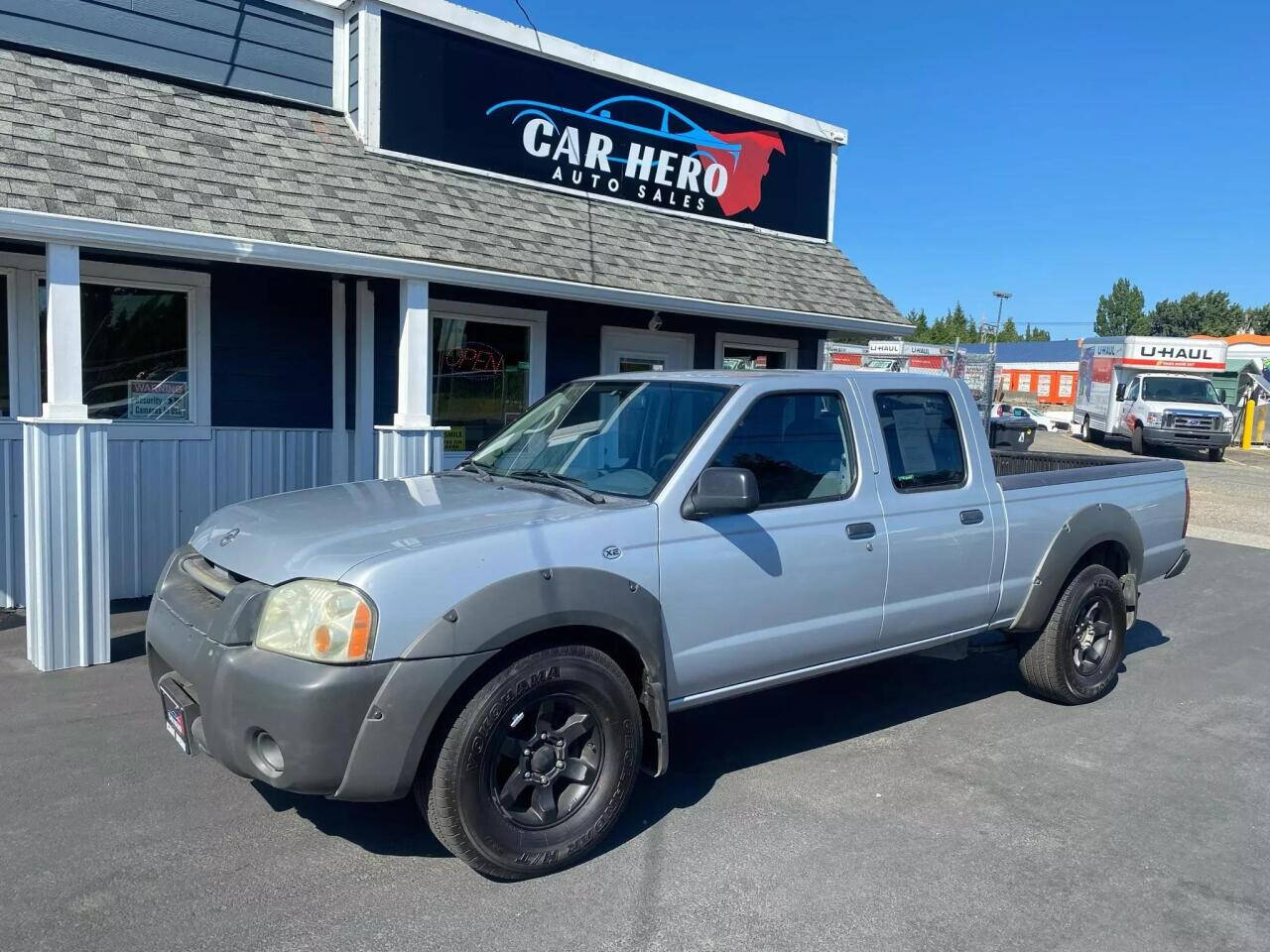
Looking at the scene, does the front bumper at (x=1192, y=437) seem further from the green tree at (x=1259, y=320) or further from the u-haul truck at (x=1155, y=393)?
the green tree at (x=1259, y=320)

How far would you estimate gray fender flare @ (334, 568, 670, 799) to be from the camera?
3275 mm

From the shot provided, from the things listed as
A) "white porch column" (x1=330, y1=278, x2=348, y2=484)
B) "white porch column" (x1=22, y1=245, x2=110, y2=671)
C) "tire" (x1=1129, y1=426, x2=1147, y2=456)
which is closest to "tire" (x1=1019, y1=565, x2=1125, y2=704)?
"white porch column" (x1=22, y1=245, x2=110, y2=671)

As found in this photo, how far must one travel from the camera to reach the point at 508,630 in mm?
3465

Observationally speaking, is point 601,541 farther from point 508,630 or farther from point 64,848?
point 64,848

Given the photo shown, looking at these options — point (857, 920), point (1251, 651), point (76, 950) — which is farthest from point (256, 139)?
point (1251, 651)

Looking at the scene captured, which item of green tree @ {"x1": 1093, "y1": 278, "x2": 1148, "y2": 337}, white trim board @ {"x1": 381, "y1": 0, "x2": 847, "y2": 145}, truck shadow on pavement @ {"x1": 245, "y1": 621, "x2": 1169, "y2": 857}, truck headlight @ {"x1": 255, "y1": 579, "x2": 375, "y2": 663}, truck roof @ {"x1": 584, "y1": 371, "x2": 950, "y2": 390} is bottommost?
truck shadow on pavement @ {"x1": 245, "y1": 621, "x2": 1169, "y2": 857}

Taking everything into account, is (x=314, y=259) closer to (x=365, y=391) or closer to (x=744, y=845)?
(x=365, y=391)

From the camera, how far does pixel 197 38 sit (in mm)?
7742

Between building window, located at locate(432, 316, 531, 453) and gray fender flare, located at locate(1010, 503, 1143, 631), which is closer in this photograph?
gray fender flare, located at locate(1010, 503, 1143, 631)

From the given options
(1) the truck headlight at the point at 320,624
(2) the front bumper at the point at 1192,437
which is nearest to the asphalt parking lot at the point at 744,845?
(1) the truck headlight at the point at 320,624

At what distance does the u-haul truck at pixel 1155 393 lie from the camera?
27375 millimetres

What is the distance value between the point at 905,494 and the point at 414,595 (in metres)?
2.56

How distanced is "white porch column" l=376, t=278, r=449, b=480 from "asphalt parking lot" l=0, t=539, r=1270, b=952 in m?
2.51

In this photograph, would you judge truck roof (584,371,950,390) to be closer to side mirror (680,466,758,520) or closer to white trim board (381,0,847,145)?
side mirror (680,466,758,520)
